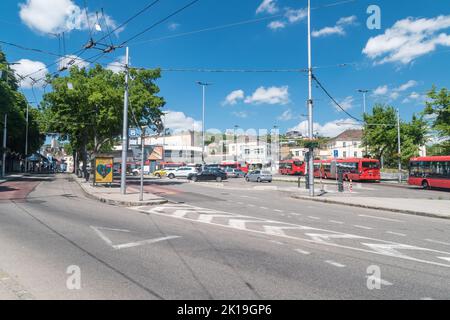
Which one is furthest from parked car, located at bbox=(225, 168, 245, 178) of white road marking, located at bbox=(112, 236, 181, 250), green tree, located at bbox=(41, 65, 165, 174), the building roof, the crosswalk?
the building roof

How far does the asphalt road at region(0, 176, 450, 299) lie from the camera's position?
4801 millimetres

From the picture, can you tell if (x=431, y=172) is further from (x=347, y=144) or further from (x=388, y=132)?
(x=347, y=144)

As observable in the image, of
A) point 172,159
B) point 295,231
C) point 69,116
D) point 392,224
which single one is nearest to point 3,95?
point 69,116

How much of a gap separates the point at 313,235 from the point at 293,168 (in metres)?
49.5

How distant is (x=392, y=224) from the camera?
11336mm

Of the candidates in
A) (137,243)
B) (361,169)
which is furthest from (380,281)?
(361,169)

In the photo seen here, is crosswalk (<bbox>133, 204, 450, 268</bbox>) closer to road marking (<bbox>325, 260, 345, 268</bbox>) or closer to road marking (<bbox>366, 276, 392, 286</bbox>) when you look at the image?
road marking (<bbox>325, 260, 345, 268</bbox>)

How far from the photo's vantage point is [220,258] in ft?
21.3

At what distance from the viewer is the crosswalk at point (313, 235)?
23.3 ft

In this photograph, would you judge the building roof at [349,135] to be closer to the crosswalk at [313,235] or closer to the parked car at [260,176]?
the parked car at [260,176]

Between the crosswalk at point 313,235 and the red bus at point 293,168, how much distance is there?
4375cm

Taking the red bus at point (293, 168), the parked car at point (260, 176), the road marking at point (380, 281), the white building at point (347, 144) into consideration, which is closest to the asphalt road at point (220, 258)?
the road marking at point (380, 281)
